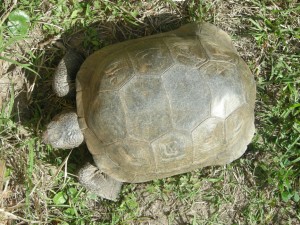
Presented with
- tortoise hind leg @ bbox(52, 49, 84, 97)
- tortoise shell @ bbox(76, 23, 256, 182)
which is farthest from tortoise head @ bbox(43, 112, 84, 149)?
tortoise hind leg @ bbox(52, 49, 84, 97)

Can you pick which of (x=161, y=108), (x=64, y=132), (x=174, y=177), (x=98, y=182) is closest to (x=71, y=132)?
(x=64, y=132)

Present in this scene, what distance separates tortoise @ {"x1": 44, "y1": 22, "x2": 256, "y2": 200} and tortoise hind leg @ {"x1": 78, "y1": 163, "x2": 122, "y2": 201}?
0.91ft

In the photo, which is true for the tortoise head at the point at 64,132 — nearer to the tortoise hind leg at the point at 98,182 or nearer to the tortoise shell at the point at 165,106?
the tortoise shell at the point at 165,106

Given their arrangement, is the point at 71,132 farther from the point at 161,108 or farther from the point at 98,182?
the point at 161,108

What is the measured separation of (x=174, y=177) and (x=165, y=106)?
1128 mm

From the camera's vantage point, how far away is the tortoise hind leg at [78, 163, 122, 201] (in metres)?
4.16

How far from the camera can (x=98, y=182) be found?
4.20m

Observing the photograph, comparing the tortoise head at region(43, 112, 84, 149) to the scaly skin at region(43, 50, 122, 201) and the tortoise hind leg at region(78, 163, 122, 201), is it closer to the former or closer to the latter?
the scaly skin at region(43, 50, 122, 201)

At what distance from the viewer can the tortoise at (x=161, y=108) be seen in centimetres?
350

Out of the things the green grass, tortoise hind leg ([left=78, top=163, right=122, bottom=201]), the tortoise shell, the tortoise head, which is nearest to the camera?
the tortoise shell

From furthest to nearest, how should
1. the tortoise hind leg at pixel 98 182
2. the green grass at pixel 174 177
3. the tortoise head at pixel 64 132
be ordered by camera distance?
the green grass at pixel 174 177 < the tortoise hind leg at pixel 98 182 < the tortoise head at pixel 64 132

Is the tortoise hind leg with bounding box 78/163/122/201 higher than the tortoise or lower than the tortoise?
lower

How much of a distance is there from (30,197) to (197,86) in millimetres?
2002

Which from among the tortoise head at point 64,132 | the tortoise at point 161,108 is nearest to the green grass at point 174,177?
the tortoise head at point 64,132
